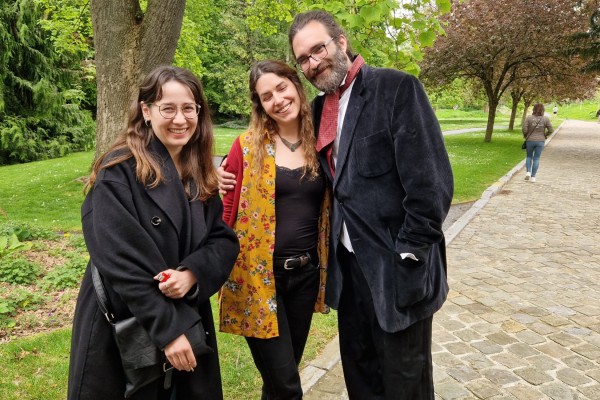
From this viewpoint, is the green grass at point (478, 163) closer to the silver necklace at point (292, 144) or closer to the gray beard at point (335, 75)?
the silver necklace at point (292, 144)

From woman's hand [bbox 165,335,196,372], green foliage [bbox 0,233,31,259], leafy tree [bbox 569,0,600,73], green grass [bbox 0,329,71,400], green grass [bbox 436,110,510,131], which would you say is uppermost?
leafy tree [bbox 569,0,600,73]

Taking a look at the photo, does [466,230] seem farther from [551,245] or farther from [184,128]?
[184,128]

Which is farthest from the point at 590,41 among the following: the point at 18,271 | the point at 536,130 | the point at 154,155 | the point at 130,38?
the point at 154,155

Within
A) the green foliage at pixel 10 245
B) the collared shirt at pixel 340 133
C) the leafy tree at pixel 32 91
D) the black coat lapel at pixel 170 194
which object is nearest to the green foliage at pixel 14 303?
the green foliage at pixel 10 245

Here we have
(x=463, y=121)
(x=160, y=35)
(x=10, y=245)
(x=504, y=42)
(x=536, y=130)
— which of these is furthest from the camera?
(x=463, y=121)

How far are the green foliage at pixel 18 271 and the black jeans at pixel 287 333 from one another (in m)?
3.73

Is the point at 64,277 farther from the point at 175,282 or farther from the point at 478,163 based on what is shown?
the point at 478,163

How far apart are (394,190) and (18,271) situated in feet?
15.4

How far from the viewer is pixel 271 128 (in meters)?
2.64

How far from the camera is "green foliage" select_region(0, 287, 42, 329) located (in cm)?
423

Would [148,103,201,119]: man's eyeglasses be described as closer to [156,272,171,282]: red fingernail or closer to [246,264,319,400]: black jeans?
[156,272,171,282]: red fingernail

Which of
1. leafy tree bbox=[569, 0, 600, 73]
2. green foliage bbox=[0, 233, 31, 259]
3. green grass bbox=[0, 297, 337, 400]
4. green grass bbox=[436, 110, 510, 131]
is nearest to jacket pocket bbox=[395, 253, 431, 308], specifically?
green grass bbox=[0, 297, 337, 400]

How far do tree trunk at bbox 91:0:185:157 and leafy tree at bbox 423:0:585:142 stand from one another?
60.8ft

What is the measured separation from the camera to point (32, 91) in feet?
63.0
